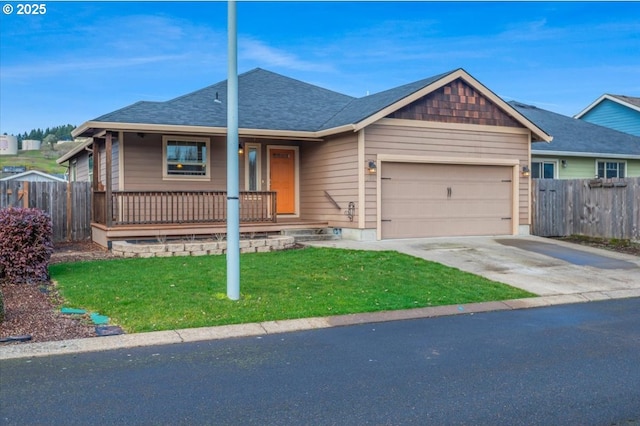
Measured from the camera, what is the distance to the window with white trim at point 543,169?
20.5 meters

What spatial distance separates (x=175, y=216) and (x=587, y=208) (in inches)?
463

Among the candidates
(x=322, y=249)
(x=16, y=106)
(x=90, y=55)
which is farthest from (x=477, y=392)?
(x=16, y=106)

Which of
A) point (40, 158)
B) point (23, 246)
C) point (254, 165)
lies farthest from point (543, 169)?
point (40, 158)

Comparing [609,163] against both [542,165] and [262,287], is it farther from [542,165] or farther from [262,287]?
[262,287]

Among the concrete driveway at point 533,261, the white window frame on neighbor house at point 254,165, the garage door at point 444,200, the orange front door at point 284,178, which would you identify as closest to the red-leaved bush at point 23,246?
the concrete driveway at point 533,261

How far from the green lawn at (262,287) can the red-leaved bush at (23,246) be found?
450mm

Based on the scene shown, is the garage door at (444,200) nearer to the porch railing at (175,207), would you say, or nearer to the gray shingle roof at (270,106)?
the gray shingle roof at (270,106)

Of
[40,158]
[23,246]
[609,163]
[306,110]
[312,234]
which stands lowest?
[312,234]

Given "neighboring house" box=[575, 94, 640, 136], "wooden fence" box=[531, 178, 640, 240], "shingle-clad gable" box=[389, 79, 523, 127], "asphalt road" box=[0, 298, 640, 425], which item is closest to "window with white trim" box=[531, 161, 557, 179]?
"wooden fence" box=[531, 178, 640, 240]

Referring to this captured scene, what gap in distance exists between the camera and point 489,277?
10664 millimetres

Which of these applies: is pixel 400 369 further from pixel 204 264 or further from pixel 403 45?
pixel 403 45

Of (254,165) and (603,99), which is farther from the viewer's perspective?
(603,99)

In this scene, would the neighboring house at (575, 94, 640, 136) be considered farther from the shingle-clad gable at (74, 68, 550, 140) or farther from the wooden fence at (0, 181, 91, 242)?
the wooden fence at (0, 181, 91, 242)

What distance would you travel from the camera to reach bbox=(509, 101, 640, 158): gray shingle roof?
21.0m
